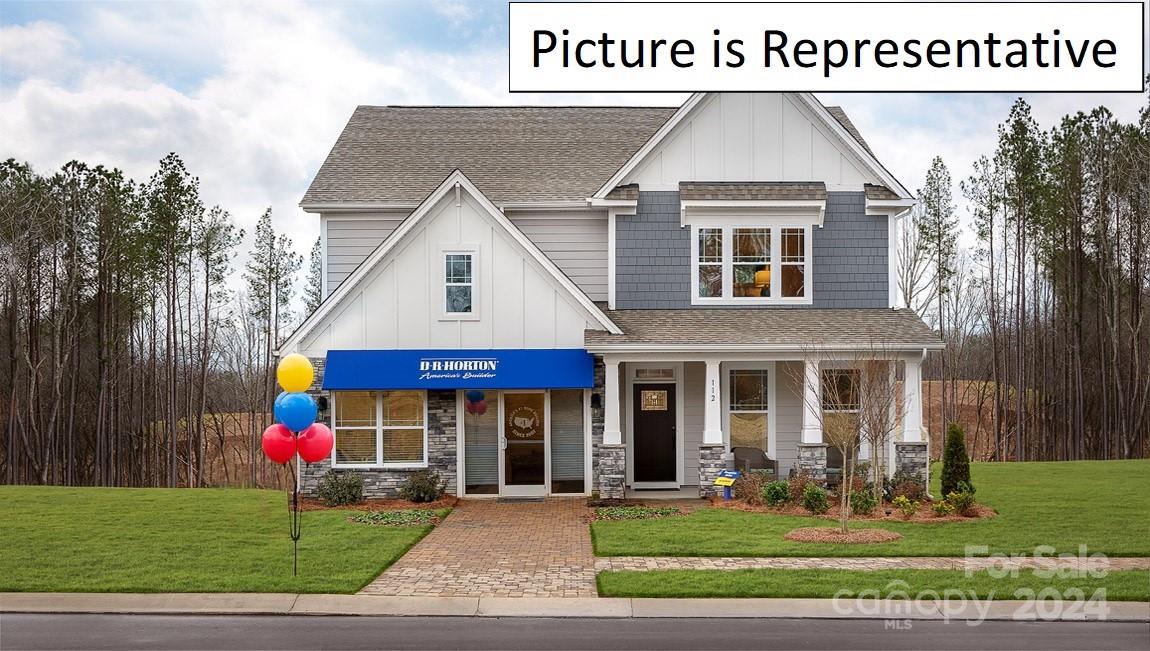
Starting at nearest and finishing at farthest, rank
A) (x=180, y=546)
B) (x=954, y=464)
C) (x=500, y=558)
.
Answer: (x=500, y=558), (x=180, y=546), (x=954, y=464)

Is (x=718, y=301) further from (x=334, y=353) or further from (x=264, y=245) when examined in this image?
Result: (x=264, y=245)

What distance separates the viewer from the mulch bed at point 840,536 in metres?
14.5

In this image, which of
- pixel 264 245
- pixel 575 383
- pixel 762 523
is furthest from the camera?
pixel 264 245

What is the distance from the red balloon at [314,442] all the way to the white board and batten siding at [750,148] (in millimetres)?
10138

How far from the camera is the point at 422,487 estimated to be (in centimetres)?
1917

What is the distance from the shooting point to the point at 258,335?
4081 centimetres

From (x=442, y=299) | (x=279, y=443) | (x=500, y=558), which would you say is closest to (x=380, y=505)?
(x=442, y=299)

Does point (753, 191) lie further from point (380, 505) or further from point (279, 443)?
point (279, 443)

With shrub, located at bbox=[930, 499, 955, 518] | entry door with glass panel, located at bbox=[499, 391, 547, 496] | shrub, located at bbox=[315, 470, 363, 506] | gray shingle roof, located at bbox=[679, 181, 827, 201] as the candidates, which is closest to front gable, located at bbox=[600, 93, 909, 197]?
gray shingle roof, located at bbox=[679, 181, 827, 201]

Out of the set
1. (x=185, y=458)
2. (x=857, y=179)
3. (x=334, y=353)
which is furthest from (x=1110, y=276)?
(x=185, y=458)

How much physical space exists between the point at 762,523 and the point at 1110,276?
73.7 ft

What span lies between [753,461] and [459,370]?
653 centimetres

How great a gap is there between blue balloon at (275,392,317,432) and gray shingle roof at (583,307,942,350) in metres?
7.31

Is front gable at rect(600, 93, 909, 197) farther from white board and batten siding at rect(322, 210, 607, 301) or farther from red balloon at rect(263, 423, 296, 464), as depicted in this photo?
red balloon at rect(263, 423, 296, 464)
